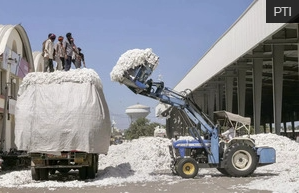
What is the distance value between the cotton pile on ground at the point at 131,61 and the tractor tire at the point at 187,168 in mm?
3560

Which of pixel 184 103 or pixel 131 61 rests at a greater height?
pixel 131 61

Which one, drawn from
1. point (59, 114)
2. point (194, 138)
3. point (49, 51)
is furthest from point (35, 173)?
point (194, 138)

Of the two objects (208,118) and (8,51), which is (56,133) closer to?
(208,118)

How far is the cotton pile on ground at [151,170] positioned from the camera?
1422 cm

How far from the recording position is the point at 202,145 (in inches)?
682

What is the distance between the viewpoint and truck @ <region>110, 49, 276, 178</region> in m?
16.4

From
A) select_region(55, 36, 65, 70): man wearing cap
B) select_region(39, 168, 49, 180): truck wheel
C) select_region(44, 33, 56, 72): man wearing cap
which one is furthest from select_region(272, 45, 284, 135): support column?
select_region(39, 168, 49, 180): truck wheel

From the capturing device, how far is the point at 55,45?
1802cm

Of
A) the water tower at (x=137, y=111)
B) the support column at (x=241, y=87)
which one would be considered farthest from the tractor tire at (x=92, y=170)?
the water tower at (x=137, y=111)

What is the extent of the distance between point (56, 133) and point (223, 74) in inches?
1404

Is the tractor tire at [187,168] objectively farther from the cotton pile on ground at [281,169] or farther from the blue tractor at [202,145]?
the cotton pile on ground at [281,169]

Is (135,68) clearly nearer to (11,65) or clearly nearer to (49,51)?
(49,51)

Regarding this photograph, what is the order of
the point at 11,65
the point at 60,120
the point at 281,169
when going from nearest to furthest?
the point at 60,120 < the point at 281,169 < the point at 11,65

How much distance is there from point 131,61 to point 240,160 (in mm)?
5306
